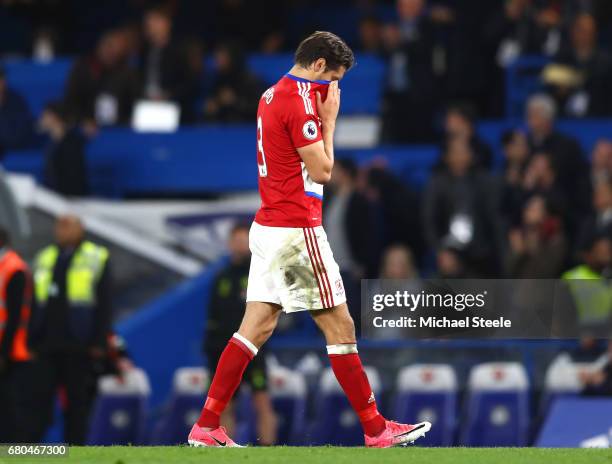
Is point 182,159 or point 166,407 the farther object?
point 182,159

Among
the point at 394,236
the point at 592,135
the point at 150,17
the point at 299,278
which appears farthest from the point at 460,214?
the point at 299,278

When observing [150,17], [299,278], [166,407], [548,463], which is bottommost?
[166,407]

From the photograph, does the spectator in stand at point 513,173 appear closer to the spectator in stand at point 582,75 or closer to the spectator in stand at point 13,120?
the spectator in stand at point 582,75

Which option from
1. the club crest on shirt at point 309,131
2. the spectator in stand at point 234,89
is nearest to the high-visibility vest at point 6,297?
the club crest on shirt at point 309,131

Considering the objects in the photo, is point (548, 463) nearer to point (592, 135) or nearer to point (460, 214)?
point (460, 214)

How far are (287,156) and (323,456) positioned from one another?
4.55 feet

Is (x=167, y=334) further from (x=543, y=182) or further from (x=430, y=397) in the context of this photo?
(x=543, y=182)

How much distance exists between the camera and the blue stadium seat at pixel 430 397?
1221 cm

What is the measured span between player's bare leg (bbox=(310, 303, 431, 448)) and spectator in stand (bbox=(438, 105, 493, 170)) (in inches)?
248

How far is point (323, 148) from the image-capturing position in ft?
25.0

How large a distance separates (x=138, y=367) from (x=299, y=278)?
19.1 feet

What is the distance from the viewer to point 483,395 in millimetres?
12164

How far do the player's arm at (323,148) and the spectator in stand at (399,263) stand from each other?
5.70 meters

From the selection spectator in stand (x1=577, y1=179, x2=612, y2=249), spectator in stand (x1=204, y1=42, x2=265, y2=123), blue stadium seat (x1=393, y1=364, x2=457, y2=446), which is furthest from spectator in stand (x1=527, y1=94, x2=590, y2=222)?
spectator in stand (x1=204, y1=42, x2=265, y2=123)
